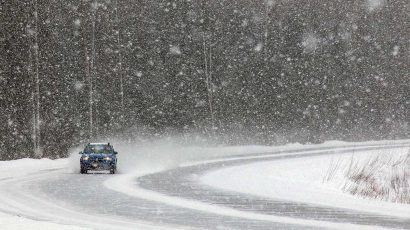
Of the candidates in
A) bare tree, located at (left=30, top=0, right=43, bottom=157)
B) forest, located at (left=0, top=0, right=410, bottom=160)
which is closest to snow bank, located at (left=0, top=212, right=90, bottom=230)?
forest, located at (left=0, top=0, right=410, bottom=160)

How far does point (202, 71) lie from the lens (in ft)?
215

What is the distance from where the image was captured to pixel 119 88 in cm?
5959

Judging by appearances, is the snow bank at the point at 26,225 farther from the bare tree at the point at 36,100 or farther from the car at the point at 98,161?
the bare tree at the point at 36,100

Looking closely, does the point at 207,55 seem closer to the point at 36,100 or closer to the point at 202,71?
the point at 202,71

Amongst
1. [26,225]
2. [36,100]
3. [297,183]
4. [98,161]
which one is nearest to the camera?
[26,225]

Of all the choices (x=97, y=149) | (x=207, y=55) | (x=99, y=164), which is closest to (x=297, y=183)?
(x=99, y=164)

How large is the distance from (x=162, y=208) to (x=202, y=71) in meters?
47.2

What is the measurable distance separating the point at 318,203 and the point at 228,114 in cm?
4366

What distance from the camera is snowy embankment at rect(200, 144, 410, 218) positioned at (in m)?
20.0

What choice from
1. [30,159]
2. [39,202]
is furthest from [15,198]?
[30,159]

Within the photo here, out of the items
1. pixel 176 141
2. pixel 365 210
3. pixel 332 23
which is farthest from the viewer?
pixel 332 23

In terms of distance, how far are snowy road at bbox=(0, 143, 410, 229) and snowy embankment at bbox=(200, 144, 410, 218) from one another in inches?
29.9

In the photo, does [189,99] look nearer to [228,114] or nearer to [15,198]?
[228,114]

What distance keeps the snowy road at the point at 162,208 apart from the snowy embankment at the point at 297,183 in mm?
761
